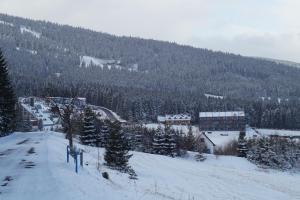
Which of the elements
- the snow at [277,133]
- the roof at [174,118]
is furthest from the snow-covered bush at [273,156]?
the roof at [174,118]

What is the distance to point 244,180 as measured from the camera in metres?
46.5

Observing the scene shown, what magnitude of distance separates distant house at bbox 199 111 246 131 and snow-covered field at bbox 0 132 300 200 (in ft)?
414

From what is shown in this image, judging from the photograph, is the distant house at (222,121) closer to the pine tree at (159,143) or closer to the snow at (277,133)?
the snow at (277,133)

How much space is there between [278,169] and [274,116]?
10804 cm

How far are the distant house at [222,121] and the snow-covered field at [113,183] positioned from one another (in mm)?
126206

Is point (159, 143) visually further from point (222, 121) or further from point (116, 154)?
point (222, 121)

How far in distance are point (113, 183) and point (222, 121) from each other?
16217 centimetres

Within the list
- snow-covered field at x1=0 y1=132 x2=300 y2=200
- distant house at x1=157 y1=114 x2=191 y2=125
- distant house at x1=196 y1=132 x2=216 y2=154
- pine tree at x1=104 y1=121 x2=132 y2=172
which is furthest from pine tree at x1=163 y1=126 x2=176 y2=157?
distant house at x1=157 y1=114 x2=191 y2=125

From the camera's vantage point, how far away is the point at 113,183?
77.6 ft

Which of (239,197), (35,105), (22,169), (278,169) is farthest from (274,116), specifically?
(22,169)

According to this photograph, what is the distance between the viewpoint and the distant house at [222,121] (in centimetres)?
17938

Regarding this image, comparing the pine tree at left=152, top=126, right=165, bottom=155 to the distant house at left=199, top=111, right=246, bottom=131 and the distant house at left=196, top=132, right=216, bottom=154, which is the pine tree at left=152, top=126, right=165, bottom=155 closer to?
the distant house at left=196, top=132, right=216, bottom=154

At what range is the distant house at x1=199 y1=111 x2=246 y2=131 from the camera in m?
179

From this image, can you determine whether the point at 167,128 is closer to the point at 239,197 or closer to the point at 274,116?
the point at 239,197
